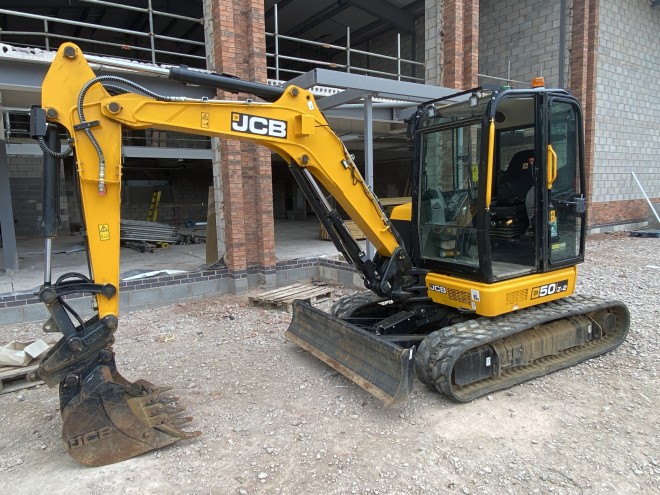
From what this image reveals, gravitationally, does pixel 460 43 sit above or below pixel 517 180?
above

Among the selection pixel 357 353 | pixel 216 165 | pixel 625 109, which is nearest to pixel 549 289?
pixel 357 353

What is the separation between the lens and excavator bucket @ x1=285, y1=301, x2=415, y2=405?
3830 mm

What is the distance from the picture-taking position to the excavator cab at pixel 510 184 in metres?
4.32

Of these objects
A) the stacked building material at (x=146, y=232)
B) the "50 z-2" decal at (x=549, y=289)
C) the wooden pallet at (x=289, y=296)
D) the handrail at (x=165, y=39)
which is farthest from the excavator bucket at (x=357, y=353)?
the stacked building material at (x=146, y=232)

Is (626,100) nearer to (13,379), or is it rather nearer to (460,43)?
(460,43)

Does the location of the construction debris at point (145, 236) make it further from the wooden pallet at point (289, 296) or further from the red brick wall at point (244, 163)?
the wooden pallet at point (289, 296)

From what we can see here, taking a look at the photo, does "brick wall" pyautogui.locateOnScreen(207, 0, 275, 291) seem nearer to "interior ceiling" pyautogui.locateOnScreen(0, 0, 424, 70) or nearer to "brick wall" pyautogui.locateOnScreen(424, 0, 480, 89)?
"brick wall" pyautogui.locateOnScreen(424, 0, 480, 89)

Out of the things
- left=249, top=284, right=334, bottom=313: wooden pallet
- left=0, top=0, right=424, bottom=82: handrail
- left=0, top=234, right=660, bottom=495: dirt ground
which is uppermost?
left=0, top=0, right=424, bottom=82: handrail

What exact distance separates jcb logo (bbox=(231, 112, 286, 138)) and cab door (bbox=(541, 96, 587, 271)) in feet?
8.31

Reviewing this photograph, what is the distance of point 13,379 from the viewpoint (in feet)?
15.2

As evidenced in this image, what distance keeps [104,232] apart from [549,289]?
415cm

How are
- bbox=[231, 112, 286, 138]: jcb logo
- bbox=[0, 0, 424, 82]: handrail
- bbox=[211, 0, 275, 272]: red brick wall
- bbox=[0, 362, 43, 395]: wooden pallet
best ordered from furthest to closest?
1. bbox=[211, 0, 275, 272]: red brick wall
2. bbox=[0, 0, 424, 82]: handrail
3. bbox=[0, 362, 43, 395]: wooden pallet
4. bbox=[231, 112, 286, 138]: jcb logo

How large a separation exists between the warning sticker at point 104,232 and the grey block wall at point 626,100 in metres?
15.0

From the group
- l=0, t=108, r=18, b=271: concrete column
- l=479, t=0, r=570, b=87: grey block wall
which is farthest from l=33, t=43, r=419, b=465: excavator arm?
l=479, t=0, r=570, b=87: grey block wall
